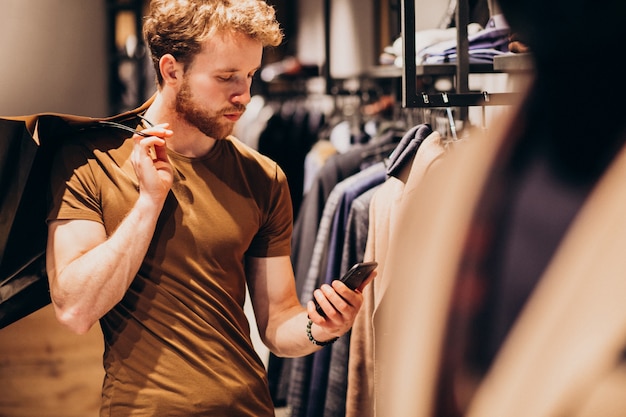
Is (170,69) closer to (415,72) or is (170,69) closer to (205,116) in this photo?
(205,116)

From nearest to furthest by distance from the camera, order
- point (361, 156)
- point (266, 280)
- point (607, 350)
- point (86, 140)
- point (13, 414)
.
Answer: point (607, 350) → point (86, 140) → point (266, 280) → point (13, 414) → point (361, 156)

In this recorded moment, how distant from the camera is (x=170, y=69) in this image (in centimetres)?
149

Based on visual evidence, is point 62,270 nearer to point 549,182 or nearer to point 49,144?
point 49,144

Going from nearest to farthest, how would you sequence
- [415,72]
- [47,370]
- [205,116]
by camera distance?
[205,116] < [415,72] < [47,370]

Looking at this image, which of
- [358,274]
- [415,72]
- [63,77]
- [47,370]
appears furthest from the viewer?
[63,77]

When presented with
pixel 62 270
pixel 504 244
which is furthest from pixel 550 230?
pixel 62 270

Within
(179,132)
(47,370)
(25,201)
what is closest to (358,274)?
(179,132)

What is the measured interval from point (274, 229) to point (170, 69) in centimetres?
39

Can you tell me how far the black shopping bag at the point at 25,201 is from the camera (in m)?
1.35

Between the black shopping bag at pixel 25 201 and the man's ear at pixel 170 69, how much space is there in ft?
0.56

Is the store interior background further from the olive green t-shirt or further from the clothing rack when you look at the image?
the olive green t-shirt

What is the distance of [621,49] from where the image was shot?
259 mm

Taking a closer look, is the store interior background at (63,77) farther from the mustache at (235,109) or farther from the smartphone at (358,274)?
the smartphone at (358,274)

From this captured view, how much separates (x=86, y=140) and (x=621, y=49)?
1.28 m
